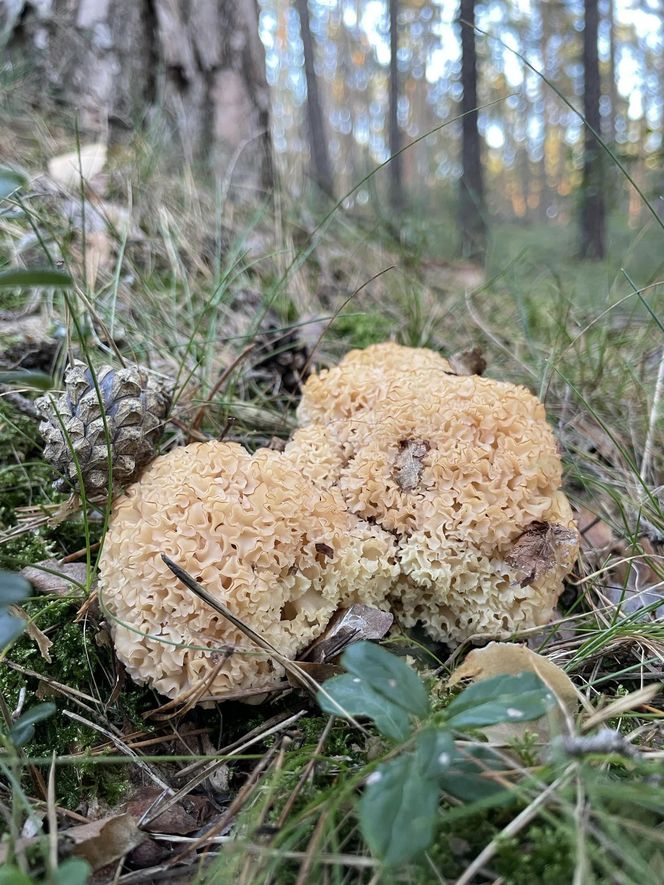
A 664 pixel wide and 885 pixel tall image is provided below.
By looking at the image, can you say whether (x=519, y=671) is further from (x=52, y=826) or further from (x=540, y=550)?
(x=52, y=826)

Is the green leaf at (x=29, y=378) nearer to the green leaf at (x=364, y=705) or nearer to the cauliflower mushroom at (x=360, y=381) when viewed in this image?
the green leaf at (x=364, y=705)

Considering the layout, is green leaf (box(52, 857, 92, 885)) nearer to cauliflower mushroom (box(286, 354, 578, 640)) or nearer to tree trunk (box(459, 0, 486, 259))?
cauliflower mushroom (box(286, 354, 578, 640))

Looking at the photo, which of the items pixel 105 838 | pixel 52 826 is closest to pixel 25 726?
pixel 52 826

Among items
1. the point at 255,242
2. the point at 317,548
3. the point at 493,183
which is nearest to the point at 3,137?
the point at 255,242

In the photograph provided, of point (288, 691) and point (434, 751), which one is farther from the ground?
point (434, 751)

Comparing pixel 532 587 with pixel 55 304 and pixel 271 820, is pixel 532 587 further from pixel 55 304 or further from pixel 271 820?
pixel 55 304

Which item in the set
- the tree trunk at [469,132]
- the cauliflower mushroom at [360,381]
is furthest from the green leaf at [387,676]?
the tree trunk at [469,132]

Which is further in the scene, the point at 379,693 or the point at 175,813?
the point at 175,813

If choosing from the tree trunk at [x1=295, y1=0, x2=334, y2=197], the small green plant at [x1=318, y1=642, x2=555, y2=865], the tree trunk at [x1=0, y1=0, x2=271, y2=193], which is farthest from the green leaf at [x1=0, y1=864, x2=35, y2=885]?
the tree trunk at [x1=295, y1=0, x2=334, y2=197]
